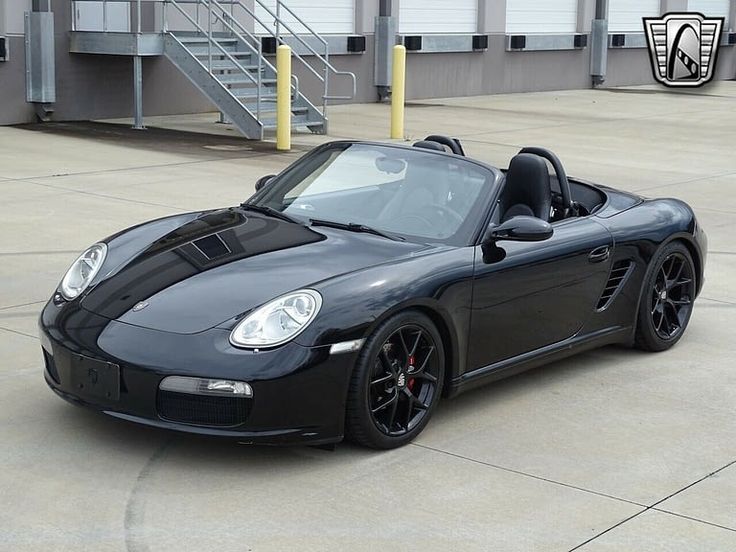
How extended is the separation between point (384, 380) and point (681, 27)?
31.2m

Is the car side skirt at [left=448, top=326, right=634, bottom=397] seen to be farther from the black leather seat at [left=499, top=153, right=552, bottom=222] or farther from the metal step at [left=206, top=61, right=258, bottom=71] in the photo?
the metal step at [left=206, top=61, right=258, bottom=71]

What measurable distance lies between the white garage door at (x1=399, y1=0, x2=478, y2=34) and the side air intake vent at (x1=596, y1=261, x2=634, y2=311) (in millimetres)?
18695

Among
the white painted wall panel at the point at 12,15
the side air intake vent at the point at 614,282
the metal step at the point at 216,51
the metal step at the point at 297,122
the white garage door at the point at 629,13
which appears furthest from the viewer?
the white garage door at the point at 629,13

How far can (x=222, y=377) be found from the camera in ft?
15.5

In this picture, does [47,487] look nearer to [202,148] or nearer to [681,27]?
[202,148]

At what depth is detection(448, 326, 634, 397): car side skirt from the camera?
18.3ft

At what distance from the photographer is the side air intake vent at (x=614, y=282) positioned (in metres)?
6.41

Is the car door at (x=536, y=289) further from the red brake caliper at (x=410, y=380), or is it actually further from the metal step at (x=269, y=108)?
the metal step at (x=269, y=108)

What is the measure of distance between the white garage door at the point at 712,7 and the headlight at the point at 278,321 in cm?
3129

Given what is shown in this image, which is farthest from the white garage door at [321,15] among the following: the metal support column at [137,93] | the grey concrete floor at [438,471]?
the grey concrete floor at [438,471]

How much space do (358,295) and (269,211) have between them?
1.24 m

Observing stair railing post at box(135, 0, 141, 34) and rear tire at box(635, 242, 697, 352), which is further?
stair railing post at box(135, 0, 141, 34)

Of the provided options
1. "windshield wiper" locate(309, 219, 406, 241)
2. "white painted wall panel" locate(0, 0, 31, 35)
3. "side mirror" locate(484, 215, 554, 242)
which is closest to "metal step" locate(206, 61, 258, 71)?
"white painted wall panel" locate(0, 0, 31, 35)

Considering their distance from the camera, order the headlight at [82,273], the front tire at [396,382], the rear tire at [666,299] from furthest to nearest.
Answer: the rear tire at [666,299]
the headlight at [82,273]
the front tire at [396,382]
